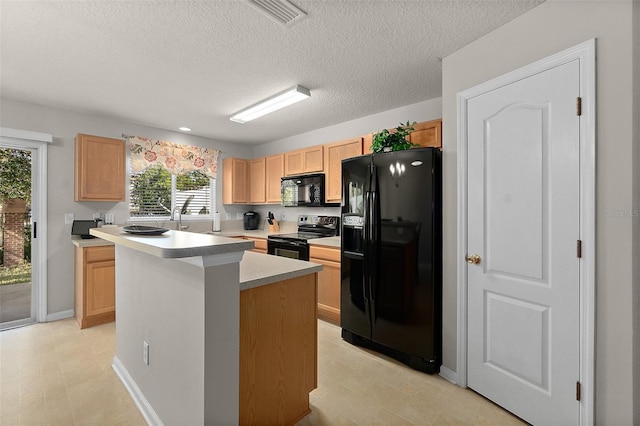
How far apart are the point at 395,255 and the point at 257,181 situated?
3.17 metres

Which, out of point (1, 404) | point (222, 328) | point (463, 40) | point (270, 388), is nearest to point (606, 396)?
point (270, 388)

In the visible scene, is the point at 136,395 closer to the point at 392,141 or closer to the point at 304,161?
the point at 392,141

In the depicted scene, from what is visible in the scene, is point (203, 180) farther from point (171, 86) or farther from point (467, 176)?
point (467, 176)

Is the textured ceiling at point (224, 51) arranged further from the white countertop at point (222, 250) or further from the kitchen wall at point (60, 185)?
the white countertop at point (222, 250)

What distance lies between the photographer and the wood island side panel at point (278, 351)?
1451 millimetres

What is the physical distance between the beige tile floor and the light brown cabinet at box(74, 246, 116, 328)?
44cm

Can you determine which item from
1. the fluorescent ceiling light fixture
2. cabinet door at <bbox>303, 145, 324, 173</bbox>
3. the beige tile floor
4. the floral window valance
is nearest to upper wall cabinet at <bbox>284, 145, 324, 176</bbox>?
cabinet door at <bbox>303, 145, 324, 173</bbox>

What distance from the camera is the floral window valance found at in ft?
12.9

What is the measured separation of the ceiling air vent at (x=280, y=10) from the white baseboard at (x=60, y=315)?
3.91 meters

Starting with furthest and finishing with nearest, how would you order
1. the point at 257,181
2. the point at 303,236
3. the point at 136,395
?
the point at 257,181 < the point at 303,236 < the point at 136,395

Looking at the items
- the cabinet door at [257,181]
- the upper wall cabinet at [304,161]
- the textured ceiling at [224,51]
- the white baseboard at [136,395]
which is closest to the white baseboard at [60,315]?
the white baseboard at [136,395]

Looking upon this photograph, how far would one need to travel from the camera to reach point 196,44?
6.74 ft

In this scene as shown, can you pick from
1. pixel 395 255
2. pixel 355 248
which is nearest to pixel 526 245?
pixel 395 255

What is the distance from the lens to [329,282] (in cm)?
324
